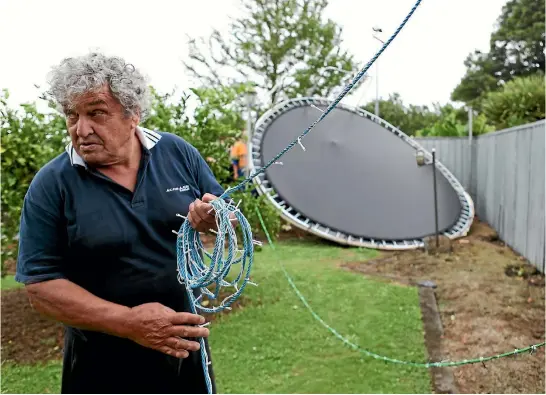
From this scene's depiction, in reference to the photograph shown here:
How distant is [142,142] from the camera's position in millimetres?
1720

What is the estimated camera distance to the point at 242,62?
1338cm

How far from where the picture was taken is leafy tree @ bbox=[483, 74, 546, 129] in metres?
10.3

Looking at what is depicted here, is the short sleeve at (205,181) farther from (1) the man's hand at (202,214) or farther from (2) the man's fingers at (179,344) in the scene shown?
(2) the man's fingers at (179,344)

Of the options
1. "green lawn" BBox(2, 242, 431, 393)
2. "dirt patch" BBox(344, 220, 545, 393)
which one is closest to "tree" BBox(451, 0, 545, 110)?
"dirt patch" BBox(344, 220, 545, 393)

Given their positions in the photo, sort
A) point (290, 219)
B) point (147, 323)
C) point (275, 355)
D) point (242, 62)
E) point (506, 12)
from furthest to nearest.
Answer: point (506, 12) < point (242, 62) < point (290, 219) < point (275, 355) < point (147, 323)

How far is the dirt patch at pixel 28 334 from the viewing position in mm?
3918

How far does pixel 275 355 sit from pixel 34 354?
1801 mm

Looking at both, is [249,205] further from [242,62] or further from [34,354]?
[242,62]

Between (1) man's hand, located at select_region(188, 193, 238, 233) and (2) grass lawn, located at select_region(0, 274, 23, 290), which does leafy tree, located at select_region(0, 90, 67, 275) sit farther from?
(1) man's hand, located at select_region(188, 193, 238, 233)

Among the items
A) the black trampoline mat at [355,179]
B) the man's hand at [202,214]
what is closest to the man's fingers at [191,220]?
the man's hand at [202,214]

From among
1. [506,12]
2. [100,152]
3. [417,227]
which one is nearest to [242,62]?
[417,227]

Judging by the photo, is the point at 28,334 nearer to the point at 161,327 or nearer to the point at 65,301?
→ the point at 65,301

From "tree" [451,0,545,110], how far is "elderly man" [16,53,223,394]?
24.1 m

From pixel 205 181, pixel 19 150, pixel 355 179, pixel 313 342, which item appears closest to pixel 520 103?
pixel 355 179
